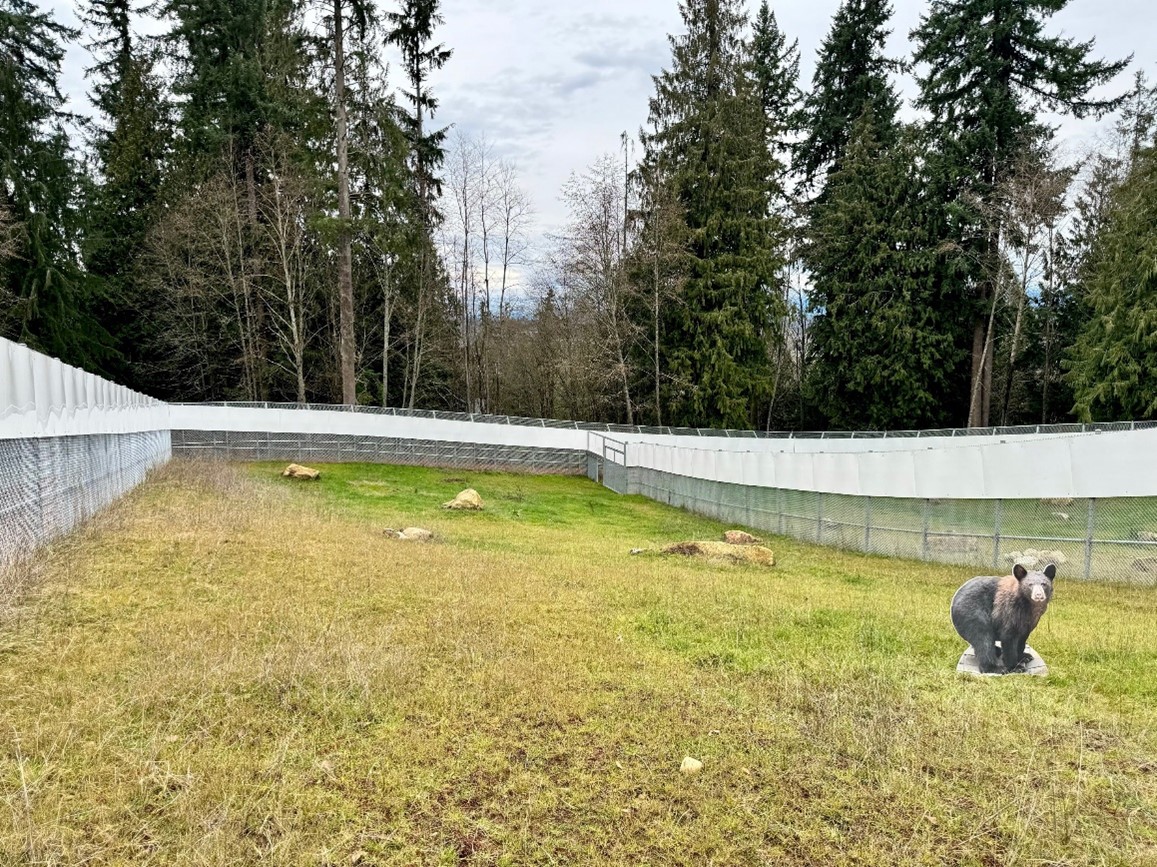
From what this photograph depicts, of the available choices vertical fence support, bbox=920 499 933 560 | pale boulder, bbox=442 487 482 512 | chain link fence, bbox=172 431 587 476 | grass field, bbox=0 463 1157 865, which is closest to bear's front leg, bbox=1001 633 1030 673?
grass field, bbox=0 463 1157 865

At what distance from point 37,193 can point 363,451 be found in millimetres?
16857

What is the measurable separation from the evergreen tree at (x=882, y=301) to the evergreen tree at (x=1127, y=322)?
602cm

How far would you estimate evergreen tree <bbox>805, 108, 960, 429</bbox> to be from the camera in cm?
3191

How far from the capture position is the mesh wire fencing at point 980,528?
9.15m

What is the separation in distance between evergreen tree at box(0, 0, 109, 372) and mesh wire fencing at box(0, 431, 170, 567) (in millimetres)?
20143

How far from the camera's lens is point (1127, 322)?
2492cm

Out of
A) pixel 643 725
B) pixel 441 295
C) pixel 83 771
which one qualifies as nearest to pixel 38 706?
pixel 83 771

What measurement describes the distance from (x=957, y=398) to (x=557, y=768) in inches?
1400

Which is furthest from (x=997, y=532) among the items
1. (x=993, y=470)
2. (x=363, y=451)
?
(x=363, y=451)

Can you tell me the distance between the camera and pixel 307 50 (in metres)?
23.7

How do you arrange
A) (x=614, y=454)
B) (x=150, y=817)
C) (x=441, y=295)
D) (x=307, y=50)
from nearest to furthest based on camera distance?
(x=150, y=817)
(x=307, y=50)
(x=614, y=454)
(x=441, y=295)

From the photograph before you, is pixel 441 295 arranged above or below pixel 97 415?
above

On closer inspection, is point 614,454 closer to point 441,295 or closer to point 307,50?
point 441,295

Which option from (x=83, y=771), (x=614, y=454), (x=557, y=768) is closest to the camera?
(x=83, y=771)
